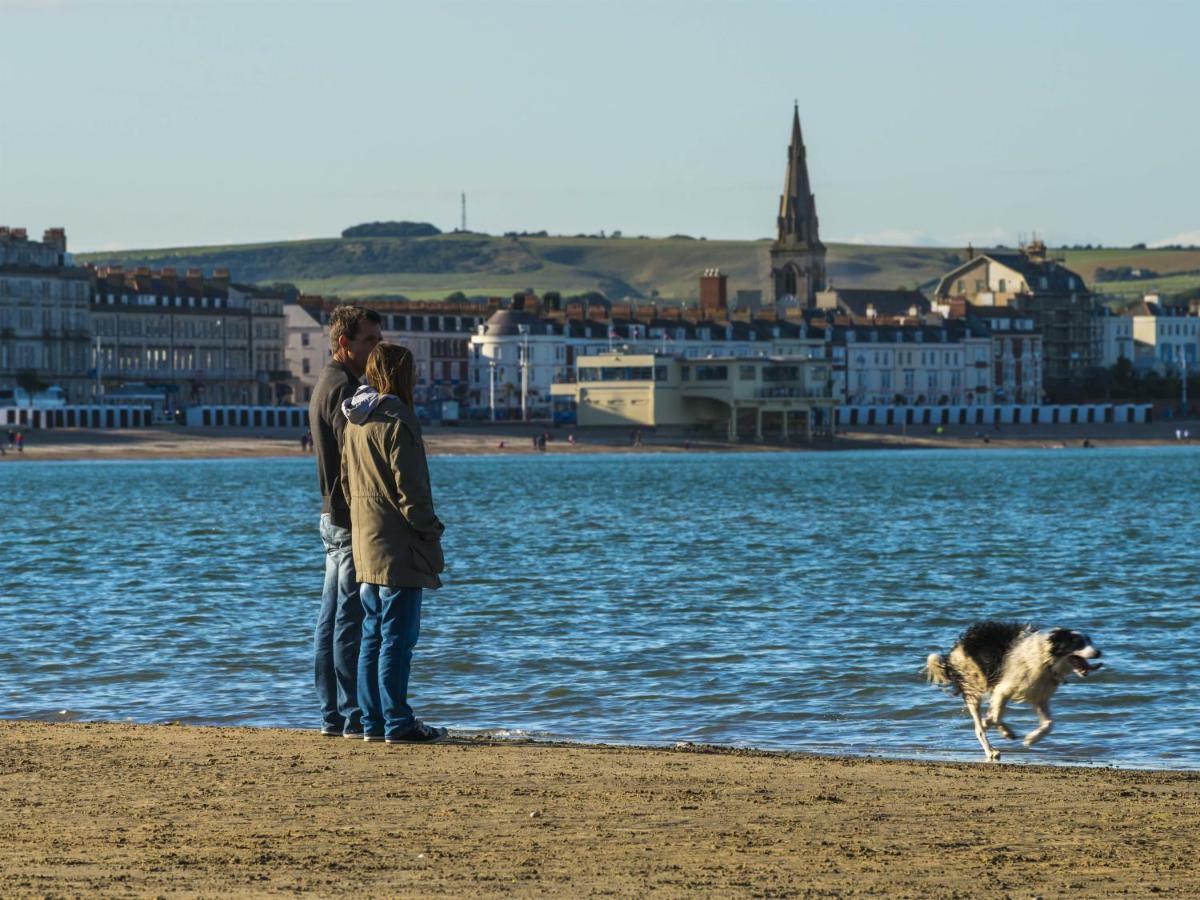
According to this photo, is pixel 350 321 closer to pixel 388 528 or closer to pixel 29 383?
A: pixel 388 528

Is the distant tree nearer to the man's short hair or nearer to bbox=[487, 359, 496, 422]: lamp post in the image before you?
bbox=[487, 359, 496, 422]: lamp post

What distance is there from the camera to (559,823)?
458 inches

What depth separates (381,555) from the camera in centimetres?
1404

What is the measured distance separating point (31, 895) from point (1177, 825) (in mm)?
5736

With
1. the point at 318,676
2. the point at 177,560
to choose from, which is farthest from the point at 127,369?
the point at 318,676

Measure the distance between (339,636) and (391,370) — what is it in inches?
79.4

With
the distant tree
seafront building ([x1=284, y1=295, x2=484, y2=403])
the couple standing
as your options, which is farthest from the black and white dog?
seafront building ([x1=284, y1=295, x2=484, y2=403])

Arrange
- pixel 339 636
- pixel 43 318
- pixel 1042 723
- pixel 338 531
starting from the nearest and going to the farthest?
1. pixel 338 531
2. pixel 339 636
3. pixel 1042 723
4. pixel 43 318

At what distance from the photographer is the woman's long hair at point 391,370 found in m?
13.7

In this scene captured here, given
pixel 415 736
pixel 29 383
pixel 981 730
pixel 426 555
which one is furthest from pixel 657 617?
pixel 29 383

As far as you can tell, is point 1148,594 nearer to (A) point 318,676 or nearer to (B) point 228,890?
(A) point 318,676

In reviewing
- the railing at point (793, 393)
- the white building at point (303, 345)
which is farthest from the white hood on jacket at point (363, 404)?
the white building at point (303, 345)

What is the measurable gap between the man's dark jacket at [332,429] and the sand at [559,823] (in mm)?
1501

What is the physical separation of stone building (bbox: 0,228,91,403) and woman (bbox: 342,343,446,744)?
146406 millimetres
